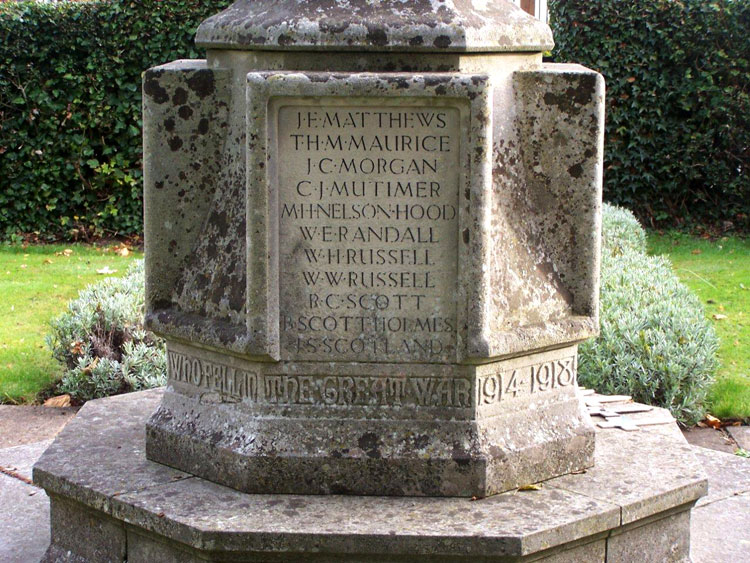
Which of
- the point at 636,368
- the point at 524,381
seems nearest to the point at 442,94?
the point at 524,381

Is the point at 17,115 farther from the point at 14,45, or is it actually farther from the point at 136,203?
the point at 136,203

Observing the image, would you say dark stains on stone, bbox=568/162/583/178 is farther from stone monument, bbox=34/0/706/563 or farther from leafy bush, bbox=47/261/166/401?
leafy bush, bbox=47/261/166/401

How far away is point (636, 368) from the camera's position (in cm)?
541

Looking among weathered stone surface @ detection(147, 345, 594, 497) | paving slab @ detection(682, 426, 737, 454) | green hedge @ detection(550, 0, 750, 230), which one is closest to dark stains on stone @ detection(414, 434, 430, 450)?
weathered stone surface @ detection(147, 345, 594, 497)

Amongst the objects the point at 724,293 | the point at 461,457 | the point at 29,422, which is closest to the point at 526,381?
the point at 461,457

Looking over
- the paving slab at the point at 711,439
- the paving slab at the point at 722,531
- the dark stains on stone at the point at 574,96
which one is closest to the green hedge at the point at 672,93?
the paving slab at the point at 711,439

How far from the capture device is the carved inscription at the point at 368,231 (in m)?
3.18

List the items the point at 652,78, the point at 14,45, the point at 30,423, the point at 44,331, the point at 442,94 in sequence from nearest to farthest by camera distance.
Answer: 1. the point at 442,94
2. the point at 30,423
3. the point at 44,331
4. the point at 14,45
5. the point at 652,78

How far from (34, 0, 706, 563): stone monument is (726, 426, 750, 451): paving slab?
5.50 ft

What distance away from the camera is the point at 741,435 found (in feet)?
17.1

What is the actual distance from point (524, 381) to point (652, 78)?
8191 mm

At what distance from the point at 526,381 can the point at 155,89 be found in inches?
62.4

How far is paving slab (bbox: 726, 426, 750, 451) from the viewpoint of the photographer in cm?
507

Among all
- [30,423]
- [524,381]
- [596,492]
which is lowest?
[30,423]
